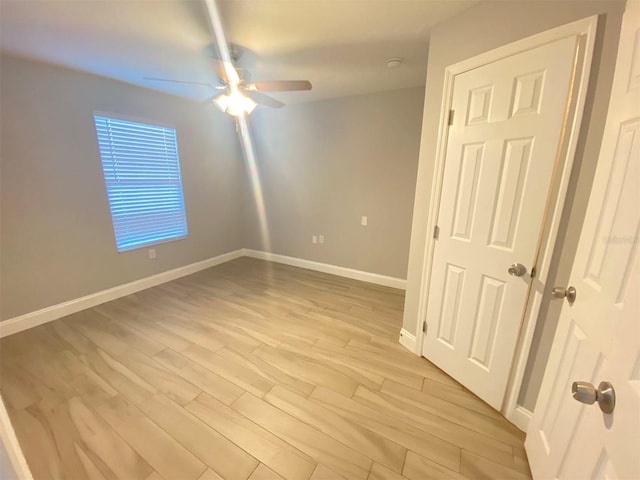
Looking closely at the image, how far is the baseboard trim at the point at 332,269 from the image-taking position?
3.54 m

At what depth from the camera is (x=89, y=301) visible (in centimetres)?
Result: 288

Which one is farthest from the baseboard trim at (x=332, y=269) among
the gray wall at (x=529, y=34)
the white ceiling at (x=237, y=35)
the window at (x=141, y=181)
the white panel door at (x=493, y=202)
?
the white ceiling at (x=237, y=35)

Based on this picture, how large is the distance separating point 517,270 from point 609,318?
687 mm

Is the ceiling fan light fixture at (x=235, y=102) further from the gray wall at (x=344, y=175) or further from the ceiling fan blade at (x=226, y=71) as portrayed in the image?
the gray wall at (x=344, y=175)

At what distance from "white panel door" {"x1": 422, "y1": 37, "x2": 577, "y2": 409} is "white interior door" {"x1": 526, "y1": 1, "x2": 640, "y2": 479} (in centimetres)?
38

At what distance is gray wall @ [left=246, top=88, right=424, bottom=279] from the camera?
320cm

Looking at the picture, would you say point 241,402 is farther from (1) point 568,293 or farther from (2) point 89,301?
(2) point 89,301

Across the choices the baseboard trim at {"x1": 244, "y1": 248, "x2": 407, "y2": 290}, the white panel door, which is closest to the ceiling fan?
the white panel door

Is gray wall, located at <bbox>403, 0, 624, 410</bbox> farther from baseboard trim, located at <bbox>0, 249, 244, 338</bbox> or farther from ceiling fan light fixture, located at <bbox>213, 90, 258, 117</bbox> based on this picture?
baseboard trim, located at <bbox>0, 249, 244, 338</bbox>

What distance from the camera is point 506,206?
1487mm

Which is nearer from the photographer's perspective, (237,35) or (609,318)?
(609,318)

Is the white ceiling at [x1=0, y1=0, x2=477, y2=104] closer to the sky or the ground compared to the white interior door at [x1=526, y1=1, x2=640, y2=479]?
closer to the sky

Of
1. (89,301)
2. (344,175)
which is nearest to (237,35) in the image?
(344,175)

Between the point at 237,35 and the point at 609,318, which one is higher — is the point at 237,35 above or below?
above
